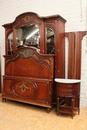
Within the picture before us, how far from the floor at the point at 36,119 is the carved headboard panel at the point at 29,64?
73cm

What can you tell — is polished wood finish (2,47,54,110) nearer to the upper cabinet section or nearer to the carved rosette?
the carved rosette

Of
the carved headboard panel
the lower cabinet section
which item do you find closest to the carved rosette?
the lower cabinet section

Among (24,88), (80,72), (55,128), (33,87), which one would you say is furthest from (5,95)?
(80,72)

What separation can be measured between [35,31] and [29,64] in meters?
0.74

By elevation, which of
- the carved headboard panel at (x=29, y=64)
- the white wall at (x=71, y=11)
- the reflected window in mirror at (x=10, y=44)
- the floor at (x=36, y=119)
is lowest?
the floor at (x=36, y=119)

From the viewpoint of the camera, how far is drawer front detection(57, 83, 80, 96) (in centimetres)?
251

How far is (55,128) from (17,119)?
2.37 ft

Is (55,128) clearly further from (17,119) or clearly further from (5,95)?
(5,95)

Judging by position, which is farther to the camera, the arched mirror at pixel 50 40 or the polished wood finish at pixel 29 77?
the arched mirror at pixel 50 40

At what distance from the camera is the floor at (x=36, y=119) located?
87.0 inches

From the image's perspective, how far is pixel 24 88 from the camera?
2.98 m

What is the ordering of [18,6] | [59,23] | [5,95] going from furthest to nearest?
1. [18,6]
2. [5,95]
3. [59,23]

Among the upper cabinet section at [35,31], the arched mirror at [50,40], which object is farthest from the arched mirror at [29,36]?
the arched mirror at [50,40]

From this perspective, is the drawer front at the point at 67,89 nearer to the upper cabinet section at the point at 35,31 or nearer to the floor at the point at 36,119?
the floor at the point at 36,119
